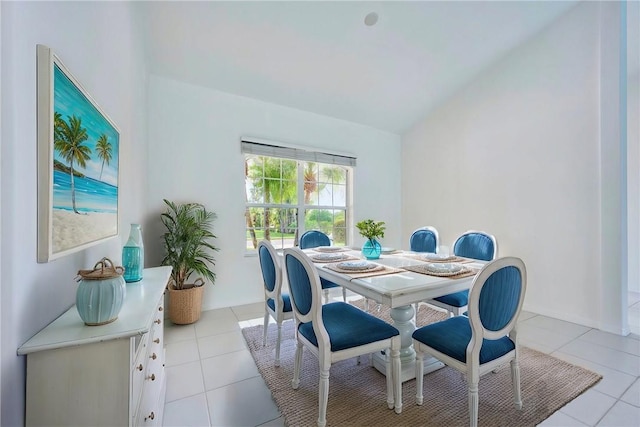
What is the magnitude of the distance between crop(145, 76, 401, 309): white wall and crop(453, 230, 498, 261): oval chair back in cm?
229

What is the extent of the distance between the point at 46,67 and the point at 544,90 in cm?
417

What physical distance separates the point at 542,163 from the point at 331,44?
2699 millimetres

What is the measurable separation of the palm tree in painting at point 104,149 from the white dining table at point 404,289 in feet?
4.84

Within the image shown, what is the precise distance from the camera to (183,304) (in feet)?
9.00

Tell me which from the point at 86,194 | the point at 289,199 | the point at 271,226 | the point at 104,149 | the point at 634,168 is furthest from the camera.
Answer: the point at 289,199

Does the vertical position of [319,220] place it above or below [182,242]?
above

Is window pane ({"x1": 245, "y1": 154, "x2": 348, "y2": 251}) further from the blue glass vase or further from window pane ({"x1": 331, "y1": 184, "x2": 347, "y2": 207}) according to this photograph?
the blue glass vase

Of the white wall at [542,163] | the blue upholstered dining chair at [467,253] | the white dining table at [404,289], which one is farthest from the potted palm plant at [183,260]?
the white wall at [542,163]

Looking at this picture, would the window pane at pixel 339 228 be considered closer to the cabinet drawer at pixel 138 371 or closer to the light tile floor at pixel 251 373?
the light tile floor at pixel 251 373

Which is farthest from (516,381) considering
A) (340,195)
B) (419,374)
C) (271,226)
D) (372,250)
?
(340,195)

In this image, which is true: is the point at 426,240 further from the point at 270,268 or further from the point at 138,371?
the point at 138,371

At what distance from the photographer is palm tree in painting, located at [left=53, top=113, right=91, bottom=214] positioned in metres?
0.99

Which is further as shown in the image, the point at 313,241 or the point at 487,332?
the point at 313,241

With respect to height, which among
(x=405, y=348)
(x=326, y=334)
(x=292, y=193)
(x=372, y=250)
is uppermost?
(x=292, y=193)
